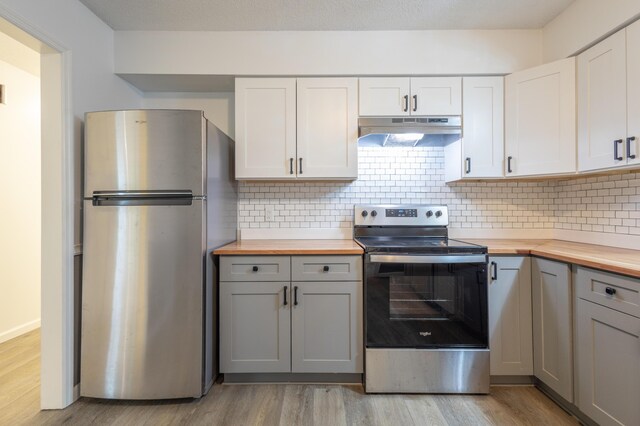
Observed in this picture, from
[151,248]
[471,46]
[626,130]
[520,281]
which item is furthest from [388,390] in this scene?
[471,46]

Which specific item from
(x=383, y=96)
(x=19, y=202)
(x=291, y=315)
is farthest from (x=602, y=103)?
(x=19, y=202)

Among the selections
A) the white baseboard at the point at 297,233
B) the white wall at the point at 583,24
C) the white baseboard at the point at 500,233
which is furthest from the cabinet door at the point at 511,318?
the white wall at the point at 583,24

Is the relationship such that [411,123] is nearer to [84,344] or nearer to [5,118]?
[84,344]

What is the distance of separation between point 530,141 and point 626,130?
1.71 feet

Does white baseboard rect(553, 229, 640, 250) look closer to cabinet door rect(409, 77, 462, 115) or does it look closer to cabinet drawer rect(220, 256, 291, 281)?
cabinet door rect(409, 77, 462, 115)

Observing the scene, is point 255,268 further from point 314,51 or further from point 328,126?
point 314,51

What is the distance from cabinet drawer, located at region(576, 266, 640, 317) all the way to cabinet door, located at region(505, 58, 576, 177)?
33.1 inches

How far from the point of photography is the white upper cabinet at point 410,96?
7.32 ft

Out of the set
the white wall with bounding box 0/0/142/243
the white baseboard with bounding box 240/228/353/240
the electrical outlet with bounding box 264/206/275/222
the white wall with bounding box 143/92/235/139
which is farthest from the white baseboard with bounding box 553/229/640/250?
the white wall with bounding box 0/0/142/243

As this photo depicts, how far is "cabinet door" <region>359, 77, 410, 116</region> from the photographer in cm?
224

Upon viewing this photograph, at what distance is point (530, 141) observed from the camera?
7.06 feet

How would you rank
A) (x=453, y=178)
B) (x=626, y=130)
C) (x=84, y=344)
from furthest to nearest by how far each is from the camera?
(x=453, y=178) → (x=84, y=344) → (x=626, y=130)

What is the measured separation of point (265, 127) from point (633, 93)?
2.23 meters

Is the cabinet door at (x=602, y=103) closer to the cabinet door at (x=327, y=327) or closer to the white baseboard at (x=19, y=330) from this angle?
the cabinet door at (x=327, y=327)
